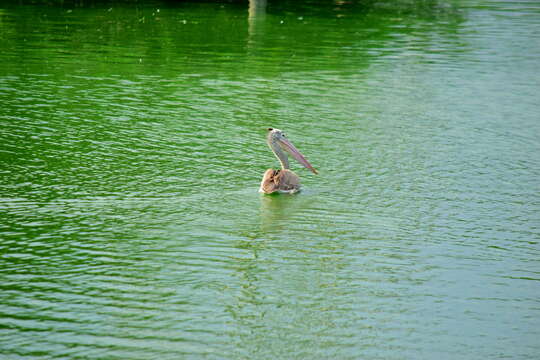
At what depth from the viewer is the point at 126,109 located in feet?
42.0

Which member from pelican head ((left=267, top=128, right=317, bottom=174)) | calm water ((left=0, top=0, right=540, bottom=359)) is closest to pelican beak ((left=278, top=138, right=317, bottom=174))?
pelican head ((left=267, top=128, right=317, bottom=174))

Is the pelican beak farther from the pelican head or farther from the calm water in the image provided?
the calm water

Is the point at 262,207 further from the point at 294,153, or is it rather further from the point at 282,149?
the point at 282,149

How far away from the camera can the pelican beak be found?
31.6 feet

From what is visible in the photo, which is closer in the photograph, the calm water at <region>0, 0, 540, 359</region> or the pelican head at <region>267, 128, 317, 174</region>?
the calm water at <region>0, 0, 540, 359</region>

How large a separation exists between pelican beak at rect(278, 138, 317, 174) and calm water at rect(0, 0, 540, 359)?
0.21 meters

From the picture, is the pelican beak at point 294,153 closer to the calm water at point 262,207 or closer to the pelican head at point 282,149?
the pelican head at point 282,149

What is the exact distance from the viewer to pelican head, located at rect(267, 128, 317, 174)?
963 cm

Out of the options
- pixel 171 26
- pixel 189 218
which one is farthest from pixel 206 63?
pixel 189 218

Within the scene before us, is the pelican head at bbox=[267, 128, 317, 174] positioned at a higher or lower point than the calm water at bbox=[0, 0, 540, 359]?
higher

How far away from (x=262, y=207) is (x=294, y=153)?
113cm

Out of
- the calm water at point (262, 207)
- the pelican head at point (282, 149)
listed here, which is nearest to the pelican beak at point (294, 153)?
the pelican head at point (282, 149)

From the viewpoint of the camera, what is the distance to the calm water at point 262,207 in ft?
20.1

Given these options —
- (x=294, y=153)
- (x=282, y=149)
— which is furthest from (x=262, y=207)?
(x=282, y=149)
